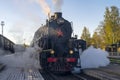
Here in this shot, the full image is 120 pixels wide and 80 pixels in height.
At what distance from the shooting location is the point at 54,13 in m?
26.1

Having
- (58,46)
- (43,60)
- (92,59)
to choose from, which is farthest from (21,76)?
(92,59)

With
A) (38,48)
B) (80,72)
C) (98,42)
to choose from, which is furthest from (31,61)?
(98,42)

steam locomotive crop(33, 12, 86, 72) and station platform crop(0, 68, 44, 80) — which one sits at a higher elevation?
steam locomotive crop(33, 12, 86, 72)

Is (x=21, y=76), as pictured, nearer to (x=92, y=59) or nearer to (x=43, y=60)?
(x=43, y=60)

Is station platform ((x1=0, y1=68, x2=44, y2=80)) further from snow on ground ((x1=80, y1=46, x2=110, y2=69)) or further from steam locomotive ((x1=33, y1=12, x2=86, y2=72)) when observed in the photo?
snow on ground ((x1=80, y1=46, x2=110, y2=69))

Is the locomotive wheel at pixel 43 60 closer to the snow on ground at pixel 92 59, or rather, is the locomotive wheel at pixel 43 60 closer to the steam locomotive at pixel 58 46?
the steam locomotive at pixel 58 46

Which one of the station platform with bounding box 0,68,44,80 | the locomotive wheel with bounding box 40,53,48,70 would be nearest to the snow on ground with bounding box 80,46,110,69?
the locomotive wheel with bounding box 40,53,48,70

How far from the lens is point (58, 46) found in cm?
2586

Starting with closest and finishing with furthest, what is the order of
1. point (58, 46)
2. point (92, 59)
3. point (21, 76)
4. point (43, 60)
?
1. point (21, 76)
2. point (43, 60)
3. point (58, 46)
4. point (92, 59)

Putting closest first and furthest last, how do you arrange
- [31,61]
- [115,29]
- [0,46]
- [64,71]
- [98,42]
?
[64,71] < [31,61] < [0,46] < [115,29] < [98,42]

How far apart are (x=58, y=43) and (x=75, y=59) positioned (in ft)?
6.59

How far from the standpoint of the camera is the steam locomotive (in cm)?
2494

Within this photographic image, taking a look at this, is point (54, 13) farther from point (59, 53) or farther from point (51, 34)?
point (59, 53)

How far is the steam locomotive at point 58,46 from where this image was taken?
2494cm
